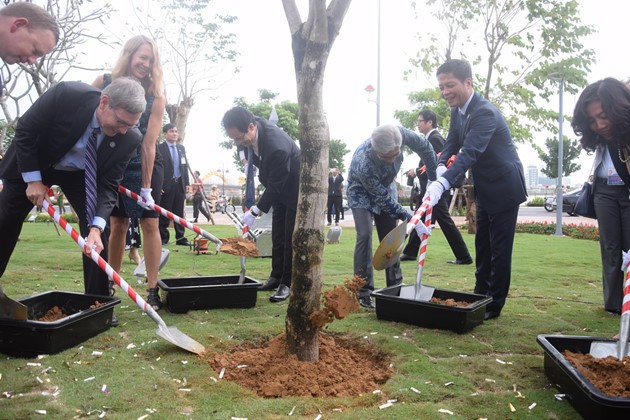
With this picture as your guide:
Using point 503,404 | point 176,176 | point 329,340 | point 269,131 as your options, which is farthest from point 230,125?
point 176,176

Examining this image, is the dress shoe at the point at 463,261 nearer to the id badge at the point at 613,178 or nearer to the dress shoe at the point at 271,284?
the dress shoe at the point at 271,284

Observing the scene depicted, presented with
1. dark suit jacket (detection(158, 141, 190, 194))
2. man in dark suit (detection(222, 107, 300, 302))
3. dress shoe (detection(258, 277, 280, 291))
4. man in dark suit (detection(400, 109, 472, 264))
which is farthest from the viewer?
dark suit jacket (detection(158, 141, 190, 194))

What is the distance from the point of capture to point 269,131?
4.30 meters

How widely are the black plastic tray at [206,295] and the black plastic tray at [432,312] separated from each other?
3.38ft

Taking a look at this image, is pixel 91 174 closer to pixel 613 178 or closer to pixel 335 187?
pixel 613 178

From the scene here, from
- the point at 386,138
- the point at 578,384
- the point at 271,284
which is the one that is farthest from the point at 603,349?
the point at 271,284

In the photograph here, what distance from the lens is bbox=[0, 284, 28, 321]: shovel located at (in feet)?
9.14

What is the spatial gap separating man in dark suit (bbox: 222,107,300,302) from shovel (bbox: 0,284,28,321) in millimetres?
1955

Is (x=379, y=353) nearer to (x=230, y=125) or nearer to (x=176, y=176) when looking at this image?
(x=230, y=125)

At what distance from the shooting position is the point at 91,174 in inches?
123

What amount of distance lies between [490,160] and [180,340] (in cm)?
252

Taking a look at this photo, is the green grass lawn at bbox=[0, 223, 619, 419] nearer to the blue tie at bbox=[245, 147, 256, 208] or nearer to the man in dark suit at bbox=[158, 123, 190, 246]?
the blue tie at bbox=[245, 147, 256, 208]

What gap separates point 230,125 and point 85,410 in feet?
7.96

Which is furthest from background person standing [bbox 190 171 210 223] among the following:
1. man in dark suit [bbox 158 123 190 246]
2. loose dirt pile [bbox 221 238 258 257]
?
loose dirt pile [bbox 221 238 258 257]
